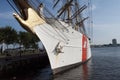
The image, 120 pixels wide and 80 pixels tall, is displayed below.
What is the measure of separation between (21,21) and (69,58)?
9.90 m

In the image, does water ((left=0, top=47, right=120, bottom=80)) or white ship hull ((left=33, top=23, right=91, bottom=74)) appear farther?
white ship hull ((left=33, top=23, right=91, bottom=74))

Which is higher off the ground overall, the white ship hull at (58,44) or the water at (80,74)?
the white ship hull at (58,44)

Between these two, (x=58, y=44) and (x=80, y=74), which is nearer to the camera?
(x=58, y=44)

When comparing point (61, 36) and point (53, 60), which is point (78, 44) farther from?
point (53, 60)

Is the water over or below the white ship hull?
below

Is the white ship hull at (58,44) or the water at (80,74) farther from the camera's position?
the white ship hull at (58,44)

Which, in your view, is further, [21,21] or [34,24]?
[34,24]

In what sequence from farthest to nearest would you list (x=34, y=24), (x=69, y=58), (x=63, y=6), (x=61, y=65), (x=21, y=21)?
1. (x=63, y=6)
2. (x=69, y=58)
3. (x=61, y=65)
4. (x=34, y=24)
5. (x=21, y=21)

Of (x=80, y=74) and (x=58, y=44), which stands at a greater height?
(x=58, y=44)

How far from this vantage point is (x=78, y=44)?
1361 inches

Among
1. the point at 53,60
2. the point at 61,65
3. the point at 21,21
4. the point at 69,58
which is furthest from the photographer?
the point at 69,58

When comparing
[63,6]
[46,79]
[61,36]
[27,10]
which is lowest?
[46,79]

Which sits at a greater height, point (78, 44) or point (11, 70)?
point (78, 44)

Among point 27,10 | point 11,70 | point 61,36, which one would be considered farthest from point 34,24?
point 11,70
